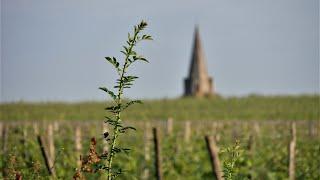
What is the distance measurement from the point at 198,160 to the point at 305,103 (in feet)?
142

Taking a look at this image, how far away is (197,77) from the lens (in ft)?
294

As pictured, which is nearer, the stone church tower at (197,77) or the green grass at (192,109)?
the green grass at (192,109)

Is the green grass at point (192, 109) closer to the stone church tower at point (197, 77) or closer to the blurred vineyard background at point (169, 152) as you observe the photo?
the blurred vineyard background at point (169, 152)

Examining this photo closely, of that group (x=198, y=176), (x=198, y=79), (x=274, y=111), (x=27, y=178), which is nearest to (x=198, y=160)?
(x=198, y=176)

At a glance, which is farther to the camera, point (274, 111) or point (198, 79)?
point (198, 79)

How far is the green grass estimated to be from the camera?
176ft

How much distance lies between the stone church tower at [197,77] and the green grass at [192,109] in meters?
19.9

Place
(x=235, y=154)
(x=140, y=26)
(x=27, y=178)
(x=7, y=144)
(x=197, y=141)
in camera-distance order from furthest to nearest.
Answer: (x=197, y=141), (x=7, y=144), (x=27, y=178), (x=235, y=154), (x=140, y=26)

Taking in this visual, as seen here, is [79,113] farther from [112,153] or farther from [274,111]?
[112,153]

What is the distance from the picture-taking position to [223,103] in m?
64.1

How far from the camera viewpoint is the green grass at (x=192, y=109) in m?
53.6

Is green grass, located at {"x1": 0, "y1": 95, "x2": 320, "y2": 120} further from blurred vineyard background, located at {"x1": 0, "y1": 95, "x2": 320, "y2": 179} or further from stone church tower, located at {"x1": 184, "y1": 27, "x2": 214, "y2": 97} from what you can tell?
stone church tower, located at {"x1": 184, "y1": 27, "x2": 214, "y2": 97}

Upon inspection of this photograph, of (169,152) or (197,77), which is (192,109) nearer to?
(197,77)

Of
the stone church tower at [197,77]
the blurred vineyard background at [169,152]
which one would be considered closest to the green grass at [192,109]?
the blurred vineyard background at [169,152]
